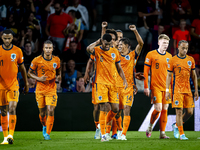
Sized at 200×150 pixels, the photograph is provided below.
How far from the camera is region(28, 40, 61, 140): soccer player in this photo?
7.38 m

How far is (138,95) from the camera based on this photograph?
10.1 m

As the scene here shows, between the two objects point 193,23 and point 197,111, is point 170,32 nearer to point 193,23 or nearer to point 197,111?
point 193,23

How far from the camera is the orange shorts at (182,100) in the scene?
7055mm

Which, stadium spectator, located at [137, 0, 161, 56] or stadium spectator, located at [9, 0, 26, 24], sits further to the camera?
stadium spectator, located at [137, 0, 161, 56]

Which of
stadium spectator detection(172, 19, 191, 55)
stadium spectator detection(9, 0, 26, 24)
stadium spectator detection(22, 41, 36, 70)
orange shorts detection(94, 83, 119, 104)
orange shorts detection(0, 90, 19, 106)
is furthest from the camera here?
stadium spectator detection(9, 0, 26, 24)

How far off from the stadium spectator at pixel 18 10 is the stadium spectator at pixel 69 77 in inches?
123

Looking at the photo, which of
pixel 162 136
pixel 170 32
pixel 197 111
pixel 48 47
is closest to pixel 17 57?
pixel 48 47

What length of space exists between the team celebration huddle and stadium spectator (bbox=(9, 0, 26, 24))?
16.8 feet

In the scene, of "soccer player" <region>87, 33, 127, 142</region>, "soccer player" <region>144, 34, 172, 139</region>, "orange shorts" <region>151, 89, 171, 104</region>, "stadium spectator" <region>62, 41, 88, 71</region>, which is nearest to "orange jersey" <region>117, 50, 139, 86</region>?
"soccer player" <region>144, 34, 172, 139</region>

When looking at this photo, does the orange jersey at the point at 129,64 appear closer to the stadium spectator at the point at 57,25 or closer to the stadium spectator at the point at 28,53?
the stadium spectator at the point at 28,53

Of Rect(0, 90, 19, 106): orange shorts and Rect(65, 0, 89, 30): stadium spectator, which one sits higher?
Rect(65, 0, 89, 30): stadium spectator

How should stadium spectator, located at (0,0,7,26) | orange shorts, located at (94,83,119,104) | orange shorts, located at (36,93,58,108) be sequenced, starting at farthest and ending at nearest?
stadium spectator, located at (0,0,7,26), orange shorts, located at (36,93,58,108), orange shorts, located at (94,83,119,104)

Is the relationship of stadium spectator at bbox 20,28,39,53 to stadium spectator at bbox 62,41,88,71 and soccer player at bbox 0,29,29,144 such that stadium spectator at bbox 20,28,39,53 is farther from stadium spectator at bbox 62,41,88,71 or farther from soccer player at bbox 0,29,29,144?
soccer player at bbox 0,29,29,144

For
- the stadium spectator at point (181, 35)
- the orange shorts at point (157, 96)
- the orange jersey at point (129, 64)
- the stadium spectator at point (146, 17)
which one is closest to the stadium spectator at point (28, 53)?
the stadium spectator at point (146, 17)
